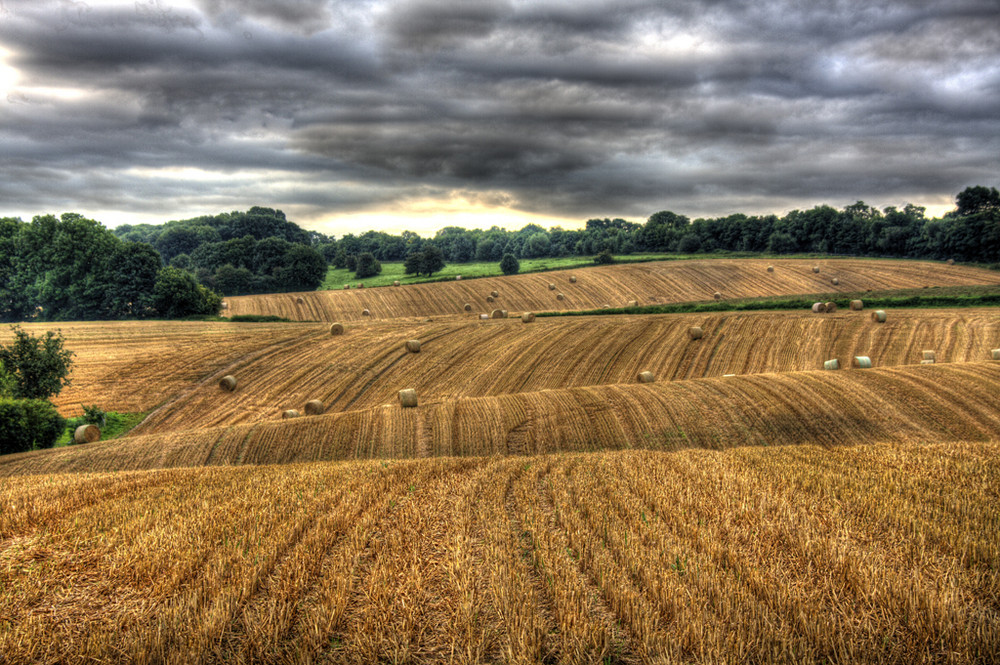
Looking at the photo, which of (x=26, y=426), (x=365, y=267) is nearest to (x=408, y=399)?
(x=26, y=426)

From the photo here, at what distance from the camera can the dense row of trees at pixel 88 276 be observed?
2163 inches

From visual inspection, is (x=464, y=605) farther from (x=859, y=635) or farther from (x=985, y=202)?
(x=985, y=202)

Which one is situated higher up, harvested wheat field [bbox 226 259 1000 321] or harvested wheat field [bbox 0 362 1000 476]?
harvested wheat field [bbox 226 259 1000 321]

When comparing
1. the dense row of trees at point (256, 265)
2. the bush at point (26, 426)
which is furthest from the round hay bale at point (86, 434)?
the dense row of trees at point (256, 265)

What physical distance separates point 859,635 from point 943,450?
10386 millimetres

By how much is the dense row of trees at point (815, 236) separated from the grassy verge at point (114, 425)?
84.1 m

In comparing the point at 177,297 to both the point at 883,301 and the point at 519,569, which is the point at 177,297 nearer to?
the point at 519,569

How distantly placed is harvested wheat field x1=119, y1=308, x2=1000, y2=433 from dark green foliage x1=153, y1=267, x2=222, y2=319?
91.9 ft

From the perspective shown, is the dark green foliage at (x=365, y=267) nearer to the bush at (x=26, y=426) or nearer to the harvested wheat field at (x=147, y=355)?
the harvested wheat field at (x=147, y=355)

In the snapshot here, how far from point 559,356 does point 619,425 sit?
44.7 ft

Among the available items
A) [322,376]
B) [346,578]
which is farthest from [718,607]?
[322,376]

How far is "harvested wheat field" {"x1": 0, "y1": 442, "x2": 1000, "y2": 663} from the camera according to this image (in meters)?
4.71

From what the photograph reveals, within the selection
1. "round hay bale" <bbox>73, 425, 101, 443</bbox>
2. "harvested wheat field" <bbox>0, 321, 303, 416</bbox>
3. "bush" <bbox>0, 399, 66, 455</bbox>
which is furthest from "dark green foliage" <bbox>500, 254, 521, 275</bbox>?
"bush" <bbox>0, 399, 66, 455</bbox>

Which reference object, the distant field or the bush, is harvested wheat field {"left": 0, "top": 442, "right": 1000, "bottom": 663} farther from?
the distant field
